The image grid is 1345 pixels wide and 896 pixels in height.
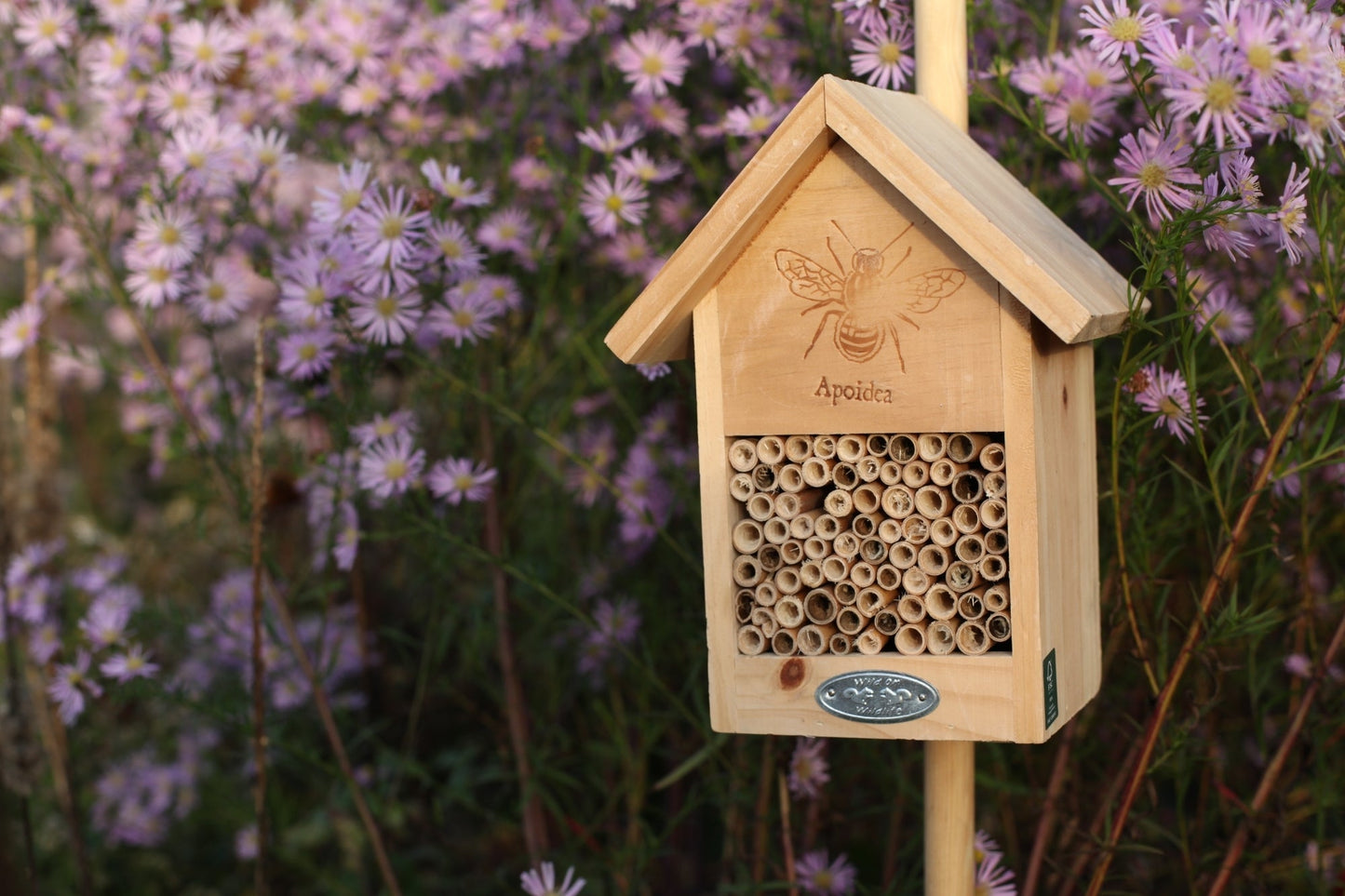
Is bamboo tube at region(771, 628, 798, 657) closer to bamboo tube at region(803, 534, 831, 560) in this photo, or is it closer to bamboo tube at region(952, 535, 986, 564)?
bamboo tube at region(803, 534, 831, 560)

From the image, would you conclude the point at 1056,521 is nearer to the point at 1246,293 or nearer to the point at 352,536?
the point at 1246,293

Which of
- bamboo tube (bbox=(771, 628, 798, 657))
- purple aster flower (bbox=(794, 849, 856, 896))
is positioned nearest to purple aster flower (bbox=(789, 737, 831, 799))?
purple aster flower (bbox=(794, 849, 856, 896))

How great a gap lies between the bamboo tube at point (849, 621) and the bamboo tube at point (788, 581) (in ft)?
0.17

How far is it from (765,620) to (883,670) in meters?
0.14

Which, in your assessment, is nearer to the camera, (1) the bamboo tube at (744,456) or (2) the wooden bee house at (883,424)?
(2) the wooden bee house at (883,424)

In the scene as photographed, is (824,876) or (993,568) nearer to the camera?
(993,568)

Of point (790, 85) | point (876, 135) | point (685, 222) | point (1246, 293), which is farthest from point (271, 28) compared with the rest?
point (1246, 293)

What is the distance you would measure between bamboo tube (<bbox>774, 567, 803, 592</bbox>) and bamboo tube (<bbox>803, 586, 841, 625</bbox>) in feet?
0.05

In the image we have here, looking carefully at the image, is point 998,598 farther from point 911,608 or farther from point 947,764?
point 947,764

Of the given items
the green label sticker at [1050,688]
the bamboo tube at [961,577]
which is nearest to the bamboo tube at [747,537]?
the bamboo tube at [961,577]

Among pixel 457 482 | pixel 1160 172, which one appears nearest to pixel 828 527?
pixel 1160 172

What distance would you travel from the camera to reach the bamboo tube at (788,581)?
1424 millimetres

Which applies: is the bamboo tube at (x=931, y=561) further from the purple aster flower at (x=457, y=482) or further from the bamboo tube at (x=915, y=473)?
the purple aster flower at (x=457, y=482)

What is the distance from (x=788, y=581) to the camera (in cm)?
143
